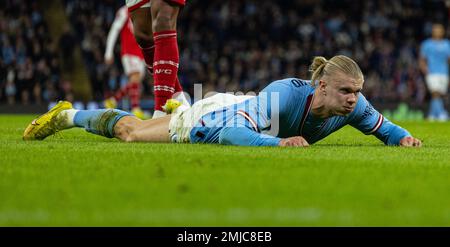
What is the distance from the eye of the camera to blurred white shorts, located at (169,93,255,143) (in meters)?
6.39

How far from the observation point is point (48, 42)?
78.6 ft

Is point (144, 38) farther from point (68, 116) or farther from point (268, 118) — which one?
point (268, 118)

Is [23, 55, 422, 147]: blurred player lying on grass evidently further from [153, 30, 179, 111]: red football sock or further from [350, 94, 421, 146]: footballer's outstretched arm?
[153, 30, 179, 111]: red football sock

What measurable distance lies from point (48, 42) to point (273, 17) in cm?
613

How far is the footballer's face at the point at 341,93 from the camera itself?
599 centimetres

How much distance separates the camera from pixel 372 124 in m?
6.56

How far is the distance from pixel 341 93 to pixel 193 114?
116 cm

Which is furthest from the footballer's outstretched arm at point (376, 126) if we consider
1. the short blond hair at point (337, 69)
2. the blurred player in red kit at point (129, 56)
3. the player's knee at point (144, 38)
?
the blurred player in red kit at point (129, 56)

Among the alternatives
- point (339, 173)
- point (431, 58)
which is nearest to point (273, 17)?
point (431, 58)

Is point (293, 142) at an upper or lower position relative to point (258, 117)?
lower

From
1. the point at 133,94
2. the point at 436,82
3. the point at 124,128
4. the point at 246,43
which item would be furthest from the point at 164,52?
the point at 246,43

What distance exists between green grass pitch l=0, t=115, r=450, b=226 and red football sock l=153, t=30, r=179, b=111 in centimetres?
171

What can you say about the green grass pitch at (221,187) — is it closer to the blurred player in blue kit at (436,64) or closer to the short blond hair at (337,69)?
the short blond hair at (337,69)

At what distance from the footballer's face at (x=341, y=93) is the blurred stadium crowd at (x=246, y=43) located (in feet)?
48.9
